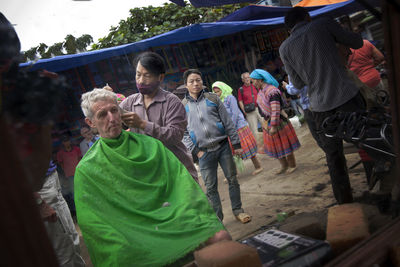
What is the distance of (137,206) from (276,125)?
3.10 meters

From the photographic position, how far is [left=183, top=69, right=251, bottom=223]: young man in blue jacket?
335cm

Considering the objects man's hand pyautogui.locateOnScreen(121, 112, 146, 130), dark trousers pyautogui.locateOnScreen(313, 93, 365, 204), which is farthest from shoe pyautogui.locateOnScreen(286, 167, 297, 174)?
man's hand pyautogui.locateOnScreen(121, 112, 146, 130)

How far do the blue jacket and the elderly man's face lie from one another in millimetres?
1521

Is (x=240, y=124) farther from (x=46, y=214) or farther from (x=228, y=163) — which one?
(x=46, y=214)

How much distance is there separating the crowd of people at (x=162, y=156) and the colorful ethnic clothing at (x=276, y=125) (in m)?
0.40

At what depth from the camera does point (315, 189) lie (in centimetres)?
355

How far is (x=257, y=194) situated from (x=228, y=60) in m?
2.99

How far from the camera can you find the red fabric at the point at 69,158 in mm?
3079

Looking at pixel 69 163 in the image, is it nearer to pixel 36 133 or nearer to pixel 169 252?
pixel 169 252

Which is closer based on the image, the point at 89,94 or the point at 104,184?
the point at 104,184

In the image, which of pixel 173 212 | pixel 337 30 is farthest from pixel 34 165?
pixel 337 30

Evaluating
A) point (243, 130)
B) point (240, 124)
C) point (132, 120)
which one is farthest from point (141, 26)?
point (243, 130)

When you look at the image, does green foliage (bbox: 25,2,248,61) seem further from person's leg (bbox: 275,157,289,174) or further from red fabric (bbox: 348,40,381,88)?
person's leg (bbox: 275,157,289,174)

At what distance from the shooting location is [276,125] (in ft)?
14.4
